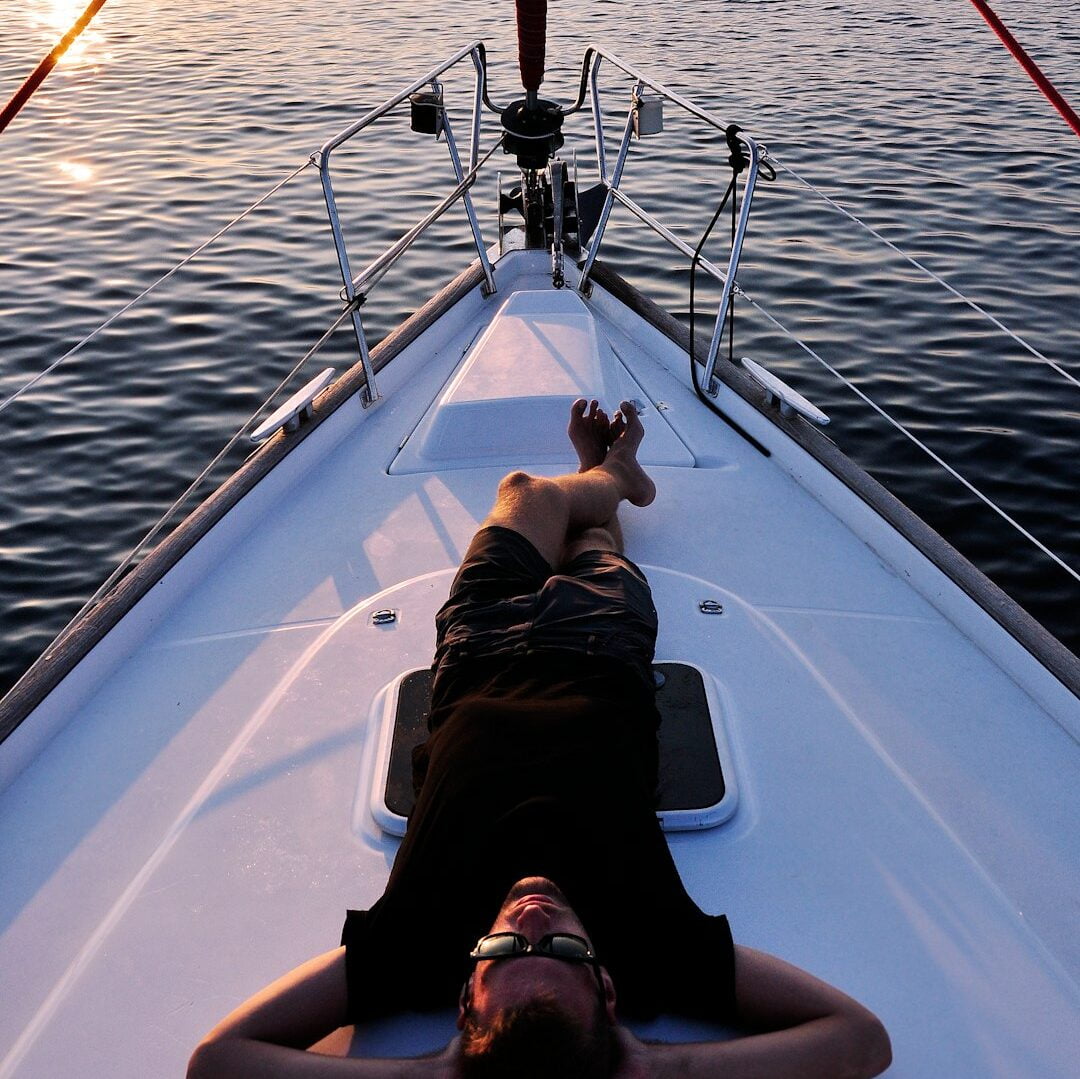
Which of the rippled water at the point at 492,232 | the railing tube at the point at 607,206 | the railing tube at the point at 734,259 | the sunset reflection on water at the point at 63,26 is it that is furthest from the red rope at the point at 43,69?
the sunset reflection on water at the point at 63,26

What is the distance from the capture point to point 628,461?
3.13 m

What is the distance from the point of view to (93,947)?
2016 millimetres

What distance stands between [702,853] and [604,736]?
0.94 feet

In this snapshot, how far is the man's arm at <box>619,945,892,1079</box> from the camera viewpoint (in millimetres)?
1651

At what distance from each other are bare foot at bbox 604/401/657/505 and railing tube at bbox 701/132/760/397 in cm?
52

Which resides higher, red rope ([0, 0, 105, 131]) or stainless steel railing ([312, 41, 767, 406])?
red rope ([0, 0, 105, 131])

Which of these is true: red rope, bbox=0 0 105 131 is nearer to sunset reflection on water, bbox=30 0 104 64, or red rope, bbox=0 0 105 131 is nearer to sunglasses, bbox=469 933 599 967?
sunglasses, bbox=469 933 599 967

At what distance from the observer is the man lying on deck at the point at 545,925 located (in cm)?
163

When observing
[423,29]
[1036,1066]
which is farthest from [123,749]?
[423,29]

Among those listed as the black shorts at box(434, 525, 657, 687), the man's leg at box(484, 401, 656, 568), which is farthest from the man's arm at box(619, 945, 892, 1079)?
the man's leg at box(484, 401, 656, 568)

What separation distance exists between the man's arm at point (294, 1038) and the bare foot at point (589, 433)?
67.2 inches

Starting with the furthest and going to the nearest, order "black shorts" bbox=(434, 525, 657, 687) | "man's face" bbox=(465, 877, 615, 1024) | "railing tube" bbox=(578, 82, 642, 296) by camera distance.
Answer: "railing tube" bbox=(578, 82, 642, 296) → "black shorts" bbox=(434, 525, 657, 687) → "man's face" bbox=(465, 877, 615, 1024)

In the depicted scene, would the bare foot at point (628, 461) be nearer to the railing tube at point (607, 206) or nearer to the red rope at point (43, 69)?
the railing tube at point (607, 206)

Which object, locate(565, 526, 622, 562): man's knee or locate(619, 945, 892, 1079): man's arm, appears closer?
locate(619, 945, 892, 1079): man's arm
